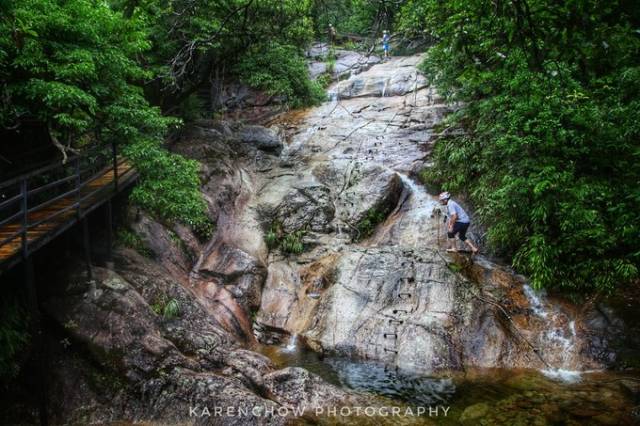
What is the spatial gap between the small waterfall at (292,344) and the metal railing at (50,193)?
217 inches

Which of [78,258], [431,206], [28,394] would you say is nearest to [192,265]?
[78,258]

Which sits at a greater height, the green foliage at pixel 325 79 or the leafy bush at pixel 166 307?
the green foliage at pixel 325 79

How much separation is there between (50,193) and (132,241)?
7.13 ft

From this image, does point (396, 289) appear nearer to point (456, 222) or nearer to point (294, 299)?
point (456, 222)

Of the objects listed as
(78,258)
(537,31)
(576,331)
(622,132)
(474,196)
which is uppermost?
(537,31)

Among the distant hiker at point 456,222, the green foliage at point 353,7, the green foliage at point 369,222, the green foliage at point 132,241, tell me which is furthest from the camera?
the green foliage at point 369,222

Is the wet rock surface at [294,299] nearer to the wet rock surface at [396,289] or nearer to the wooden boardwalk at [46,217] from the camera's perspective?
the wet rock surface at [396,289]

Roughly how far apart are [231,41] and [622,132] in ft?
41.9

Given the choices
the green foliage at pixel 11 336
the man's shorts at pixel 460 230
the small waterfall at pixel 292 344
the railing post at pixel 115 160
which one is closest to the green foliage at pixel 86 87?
the railing post at pixel 115 160

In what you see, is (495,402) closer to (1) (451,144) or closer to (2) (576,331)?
(2) (576,331)

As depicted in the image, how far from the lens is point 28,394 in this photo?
7.17m

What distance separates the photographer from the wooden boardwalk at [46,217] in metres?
6.65

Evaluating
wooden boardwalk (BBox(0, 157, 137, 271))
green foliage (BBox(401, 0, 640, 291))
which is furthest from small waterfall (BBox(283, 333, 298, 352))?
green foliage (BBox(401, 0, 640, 291))

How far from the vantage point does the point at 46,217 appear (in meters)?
7.43
